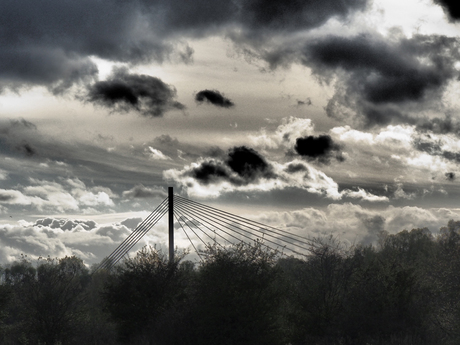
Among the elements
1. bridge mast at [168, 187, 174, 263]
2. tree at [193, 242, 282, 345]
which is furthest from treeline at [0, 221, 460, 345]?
bridge mast at [168, 187, 174, 263]

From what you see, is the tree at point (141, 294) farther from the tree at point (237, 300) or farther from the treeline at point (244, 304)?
the tree at point (237, 300)

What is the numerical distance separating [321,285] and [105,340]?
23038mm

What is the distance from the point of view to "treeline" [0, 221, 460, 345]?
131 ft

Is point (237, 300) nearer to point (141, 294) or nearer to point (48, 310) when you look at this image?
point (141, 294)

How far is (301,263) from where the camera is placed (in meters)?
54.1

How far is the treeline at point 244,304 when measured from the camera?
Answer: 4006 centimetres

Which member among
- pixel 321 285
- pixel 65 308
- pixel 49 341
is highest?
pixel 321 285

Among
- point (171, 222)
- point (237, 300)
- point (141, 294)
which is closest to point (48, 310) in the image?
point (141, 294)

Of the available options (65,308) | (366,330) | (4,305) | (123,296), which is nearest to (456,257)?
(366,330)

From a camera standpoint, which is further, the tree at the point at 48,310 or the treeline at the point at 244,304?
the tree at the point at 48,310

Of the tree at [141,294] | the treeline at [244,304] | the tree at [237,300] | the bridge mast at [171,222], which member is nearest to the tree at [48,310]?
the treeline at [244,304]

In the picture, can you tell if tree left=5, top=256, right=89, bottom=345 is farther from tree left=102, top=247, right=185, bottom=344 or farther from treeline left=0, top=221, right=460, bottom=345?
tree left=102, top=247, right=185, bottom=344

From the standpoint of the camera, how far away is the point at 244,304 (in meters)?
40.2

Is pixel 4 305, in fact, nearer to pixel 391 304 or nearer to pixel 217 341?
pixel 217 341
